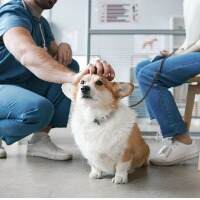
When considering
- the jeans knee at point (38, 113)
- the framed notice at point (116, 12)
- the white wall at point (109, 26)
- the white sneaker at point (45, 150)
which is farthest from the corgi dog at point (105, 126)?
the framed notice at point (116, 12)

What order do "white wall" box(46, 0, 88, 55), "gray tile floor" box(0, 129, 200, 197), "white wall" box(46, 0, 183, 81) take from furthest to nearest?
1. "white wall" box(46, 0, 88, 55)
2. "white wall" box(46, 0, 183, 81)
3. "gray tile floor" box(0, 129, 200, 197)

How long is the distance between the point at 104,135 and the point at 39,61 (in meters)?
0.36

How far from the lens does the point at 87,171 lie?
158cm

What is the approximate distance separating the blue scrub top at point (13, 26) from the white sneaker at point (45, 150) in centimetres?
33

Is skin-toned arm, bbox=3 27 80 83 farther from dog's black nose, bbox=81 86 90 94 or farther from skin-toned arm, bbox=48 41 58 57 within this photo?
skin-toned arm, bbox=48 41 58 57

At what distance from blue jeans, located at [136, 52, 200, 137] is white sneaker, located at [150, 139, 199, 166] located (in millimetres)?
51

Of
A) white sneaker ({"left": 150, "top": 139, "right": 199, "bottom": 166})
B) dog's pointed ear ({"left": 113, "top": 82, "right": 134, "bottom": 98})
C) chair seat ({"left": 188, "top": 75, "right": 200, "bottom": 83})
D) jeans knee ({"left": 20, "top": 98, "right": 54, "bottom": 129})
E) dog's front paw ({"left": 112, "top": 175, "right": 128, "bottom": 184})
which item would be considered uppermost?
dog's pointed ear ({"left": 113, "top": 82, "right": 134, "bottom": 98})

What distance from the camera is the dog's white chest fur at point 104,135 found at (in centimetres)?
137

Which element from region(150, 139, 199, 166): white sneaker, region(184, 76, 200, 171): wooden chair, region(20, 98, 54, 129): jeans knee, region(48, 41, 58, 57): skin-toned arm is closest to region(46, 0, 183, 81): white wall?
region(48, 41, 58, 57): skin-toned arm

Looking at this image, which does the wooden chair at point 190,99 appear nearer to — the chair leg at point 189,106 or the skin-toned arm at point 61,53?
the chair leg at point 189,106

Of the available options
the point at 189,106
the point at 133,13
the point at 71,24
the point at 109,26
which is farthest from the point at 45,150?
the point at 71,24

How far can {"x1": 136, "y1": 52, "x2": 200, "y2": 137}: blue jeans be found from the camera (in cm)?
155

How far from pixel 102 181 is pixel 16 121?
0.43 metres

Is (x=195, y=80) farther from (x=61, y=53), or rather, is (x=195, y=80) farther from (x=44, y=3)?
(x=44, y=3)
